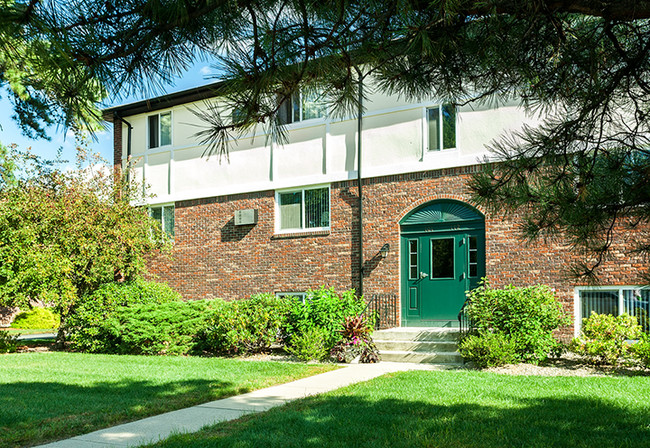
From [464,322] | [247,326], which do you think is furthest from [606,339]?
[247,326]

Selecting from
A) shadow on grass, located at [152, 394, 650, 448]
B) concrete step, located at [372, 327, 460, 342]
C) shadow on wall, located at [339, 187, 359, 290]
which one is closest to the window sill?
shadow on wall, located at [339, 187, 359, 290]

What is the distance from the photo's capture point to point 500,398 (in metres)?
7.25

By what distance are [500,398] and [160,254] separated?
13.0 metres

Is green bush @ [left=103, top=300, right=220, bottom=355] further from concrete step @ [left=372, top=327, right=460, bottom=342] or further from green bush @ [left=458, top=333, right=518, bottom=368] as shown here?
green bush @ [left=458, top=333, right=518, bottom=368]

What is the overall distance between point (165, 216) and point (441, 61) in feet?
49.9

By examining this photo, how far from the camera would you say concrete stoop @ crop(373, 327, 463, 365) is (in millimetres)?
11562

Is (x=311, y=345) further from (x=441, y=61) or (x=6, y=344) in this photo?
(x=441, y=61)

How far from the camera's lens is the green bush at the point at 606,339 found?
9.98 metres

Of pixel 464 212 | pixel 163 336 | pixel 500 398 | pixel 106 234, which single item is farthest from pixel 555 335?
pixel 106 234

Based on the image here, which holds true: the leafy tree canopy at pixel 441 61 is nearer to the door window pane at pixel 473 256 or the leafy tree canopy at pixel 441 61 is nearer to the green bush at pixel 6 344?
the door window pane at pixel 473 256

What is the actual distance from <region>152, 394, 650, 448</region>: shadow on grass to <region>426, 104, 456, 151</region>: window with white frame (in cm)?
778

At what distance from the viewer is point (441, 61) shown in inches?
174

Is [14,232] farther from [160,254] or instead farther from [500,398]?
[500,398]

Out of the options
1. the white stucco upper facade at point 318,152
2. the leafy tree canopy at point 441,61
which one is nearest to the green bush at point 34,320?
the white stucco upper facade at point 318,152
